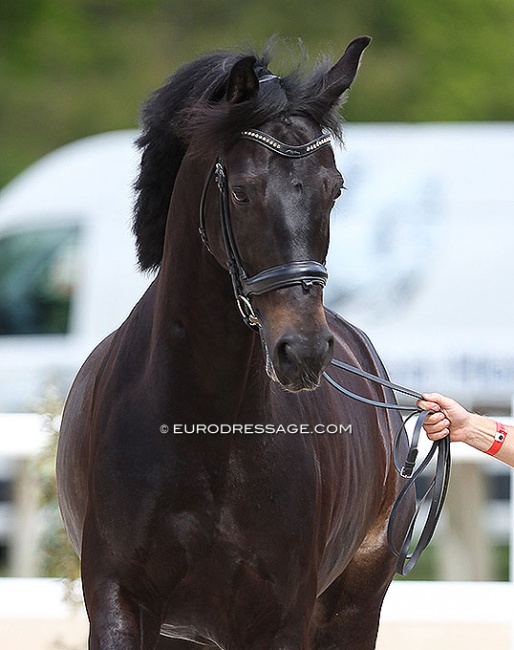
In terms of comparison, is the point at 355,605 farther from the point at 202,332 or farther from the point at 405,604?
the point at 405,604

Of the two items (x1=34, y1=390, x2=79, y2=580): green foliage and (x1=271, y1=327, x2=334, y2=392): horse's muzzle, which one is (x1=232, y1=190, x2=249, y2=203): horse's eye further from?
(x1=34, y1=390, x2=79, y2=580): green foliage

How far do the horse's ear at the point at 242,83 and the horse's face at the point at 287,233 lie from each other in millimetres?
110

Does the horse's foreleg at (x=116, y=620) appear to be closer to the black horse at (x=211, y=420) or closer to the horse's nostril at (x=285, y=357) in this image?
the black horse at (x=211, y=420)

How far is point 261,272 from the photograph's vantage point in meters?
3.08

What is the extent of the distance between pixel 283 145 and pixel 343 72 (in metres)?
0.36

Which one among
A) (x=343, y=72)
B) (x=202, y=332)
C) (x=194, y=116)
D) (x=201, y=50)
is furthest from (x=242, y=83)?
(x=201, y=50)

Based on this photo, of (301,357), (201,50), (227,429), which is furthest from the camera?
(201,50)

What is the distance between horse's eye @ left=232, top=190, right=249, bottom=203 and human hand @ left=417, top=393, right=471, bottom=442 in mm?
883

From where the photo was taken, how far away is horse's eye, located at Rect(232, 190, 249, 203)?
122 inches

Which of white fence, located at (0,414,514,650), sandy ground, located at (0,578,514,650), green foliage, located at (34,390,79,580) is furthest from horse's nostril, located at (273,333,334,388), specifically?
sandy ground, located at (0,578,514,650)

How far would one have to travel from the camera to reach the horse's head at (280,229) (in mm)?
2990

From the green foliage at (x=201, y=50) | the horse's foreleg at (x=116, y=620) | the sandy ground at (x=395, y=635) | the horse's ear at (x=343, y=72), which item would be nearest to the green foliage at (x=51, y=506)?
the sandy ground at (x=395, y=635)

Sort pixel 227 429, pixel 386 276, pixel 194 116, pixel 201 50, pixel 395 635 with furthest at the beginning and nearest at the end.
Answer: pixel 201 50
pixel 386 276
pixel 395 635
pixel 227 429
pixel 194 116

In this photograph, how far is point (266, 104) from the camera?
3.19m
